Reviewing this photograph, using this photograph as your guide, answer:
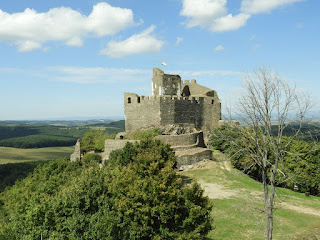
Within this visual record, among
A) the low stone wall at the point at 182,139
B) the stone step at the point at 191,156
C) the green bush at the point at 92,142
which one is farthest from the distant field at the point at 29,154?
the stone step at the point at 191,156

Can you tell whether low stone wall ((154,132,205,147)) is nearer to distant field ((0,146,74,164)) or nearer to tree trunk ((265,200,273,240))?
tree trunk ((265,200,273,240))

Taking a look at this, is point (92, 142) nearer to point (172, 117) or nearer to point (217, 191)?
point (172, 117)

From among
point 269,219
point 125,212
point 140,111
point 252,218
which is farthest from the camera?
point 140,111

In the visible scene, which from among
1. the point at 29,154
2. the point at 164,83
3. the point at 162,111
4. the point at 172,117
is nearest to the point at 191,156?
the point at 172,117

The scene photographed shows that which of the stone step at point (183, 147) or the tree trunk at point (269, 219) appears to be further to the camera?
the stone step at point (183, 147)

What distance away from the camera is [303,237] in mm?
20438

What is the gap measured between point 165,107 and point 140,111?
4382 millimetres

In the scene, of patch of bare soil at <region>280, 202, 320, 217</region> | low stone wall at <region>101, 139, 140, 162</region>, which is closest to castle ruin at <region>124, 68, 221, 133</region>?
low stone wall at <region>101, 139, 140, 162</region>

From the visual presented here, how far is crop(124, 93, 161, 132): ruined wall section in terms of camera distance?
41344 mm

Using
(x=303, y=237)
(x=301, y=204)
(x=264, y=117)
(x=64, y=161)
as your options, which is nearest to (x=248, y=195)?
(x=301, y=204)

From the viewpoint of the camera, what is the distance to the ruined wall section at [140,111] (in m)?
41.3

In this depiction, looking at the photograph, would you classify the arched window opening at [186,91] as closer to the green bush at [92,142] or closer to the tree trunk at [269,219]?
the green bush at [92,142]

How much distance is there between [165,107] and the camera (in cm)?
4125

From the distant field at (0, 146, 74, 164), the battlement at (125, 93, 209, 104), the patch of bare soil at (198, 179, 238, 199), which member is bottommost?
the distant field at (0, 146, 74, 164)
